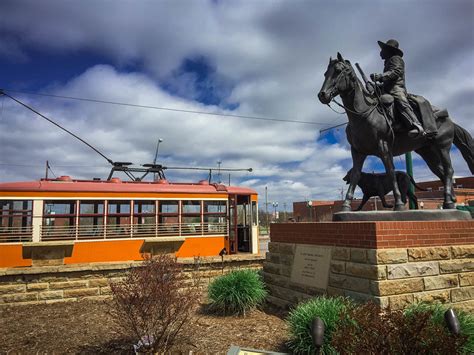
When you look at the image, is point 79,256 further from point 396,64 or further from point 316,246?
point 396,64

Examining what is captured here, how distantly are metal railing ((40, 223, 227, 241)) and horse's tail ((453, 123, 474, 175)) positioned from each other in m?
8.00

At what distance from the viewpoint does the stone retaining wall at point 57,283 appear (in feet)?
26.5

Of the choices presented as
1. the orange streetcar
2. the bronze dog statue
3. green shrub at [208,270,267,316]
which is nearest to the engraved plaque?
green shrub at [208,270,267,316]

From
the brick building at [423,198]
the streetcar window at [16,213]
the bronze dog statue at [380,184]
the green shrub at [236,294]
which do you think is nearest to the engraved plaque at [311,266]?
the green shrub at [236,294]

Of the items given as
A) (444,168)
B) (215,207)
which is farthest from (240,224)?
(444,168)

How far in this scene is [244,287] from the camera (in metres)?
6.42

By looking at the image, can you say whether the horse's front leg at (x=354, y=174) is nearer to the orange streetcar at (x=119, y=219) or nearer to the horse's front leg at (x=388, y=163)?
the horse's front leg at (x=388, y=163)

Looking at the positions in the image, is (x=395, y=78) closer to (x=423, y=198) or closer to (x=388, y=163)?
(x=388, y=163)

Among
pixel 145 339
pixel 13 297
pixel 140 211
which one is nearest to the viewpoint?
pixel 145 339

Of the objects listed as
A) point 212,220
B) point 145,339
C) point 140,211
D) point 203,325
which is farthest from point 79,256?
point 145,339

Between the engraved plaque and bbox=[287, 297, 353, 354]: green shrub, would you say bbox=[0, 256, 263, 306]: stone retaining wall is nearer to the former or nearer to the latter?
the engraved plaque

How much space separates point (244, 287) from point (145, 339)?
234 centimetres

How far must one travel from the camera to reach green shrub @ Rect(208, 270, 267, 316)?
20.7 feet

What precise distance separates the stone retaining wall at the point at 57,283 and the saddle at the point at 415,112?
593 cm
